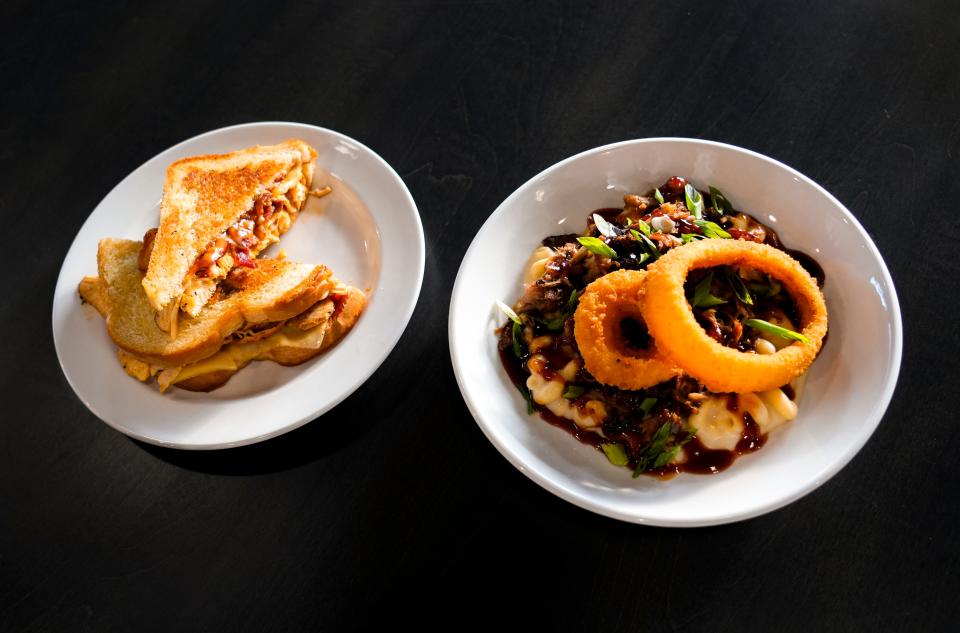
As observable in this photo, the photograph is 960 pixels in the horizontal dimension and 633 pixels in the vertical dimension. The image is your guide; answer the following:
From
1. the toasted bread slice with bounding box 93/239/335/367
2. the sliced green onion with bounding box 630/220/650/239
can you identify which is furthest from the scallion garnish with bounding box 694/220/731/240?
the toasted bread slice with bounding box 93/239/335/367

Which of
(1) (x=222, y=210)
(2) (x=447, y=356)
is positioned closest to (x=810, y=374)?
(2) (x=447, y=356)

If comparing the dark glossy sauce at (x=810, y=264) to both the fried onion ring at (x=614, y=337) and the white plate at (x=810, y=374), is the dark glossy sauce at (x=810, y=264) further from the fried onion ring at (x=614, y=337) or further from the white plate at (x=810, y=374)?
the fried onion ring at (x=614, y=337)

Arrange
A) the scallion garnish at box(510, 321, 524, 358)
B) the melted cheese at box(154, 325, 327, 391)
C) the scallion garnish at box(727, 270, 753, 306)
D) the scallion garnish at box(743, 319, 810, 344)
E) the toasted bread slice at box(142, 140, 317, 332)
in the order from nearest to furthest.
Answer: the scallion garnish at box(743, 319, 810, 344), the scallion garnish at box(727, 270, 753, 306), the scallion garnish at box(510, 321, 524, 358), the melted cheese at box(154, 325, 327, 391), the toasted bread slice at box(142, 140, 317, 332)

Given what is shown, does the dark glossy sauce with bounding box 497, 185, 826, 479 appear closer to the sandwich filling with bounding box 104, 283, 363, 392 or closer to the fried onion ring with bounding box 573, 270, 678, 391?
the fried onion ring with bounding box 573, 270, 678, 391

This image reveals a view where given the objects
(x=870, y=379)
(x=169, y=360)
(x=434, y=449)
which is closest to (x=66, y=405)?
(x=169, y=360)

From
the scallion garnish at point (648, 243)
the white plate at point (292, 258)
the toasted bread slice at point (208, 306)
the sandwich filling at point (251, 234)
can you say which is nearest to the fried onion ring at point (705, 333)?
the scallion garnish at point (648, 243)

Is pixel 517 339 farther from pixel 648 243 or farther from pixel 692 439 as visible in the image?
pixel 692 439

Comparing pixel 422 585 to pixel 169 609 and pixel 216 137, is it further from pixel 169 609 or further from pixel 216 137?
pixel 216 137
